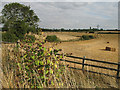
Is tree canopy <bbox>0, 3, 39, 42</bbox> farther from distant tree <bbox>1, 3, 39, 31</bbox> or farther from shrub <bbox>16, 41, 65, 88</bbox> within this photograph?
shrub <bbox>16, 41, 65, 88</bbox>

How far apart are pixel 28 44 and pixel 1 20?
2635 centimetres

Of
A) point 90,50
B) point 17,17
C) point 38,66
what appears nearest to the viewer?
point 38,66

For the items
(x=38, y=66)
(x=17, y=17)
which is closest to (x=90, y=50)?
(x=38, y=66)

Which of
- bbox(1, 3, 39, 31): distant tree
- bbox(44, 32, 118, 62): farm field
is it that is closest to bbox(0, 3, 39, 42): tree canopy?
bbox(1, 3, 39, 31): distant tree

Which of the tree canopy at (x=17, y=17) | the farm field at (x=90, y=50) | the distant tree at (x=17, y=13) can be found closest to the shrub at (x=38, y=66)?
the farm field at (x=90, y=50)

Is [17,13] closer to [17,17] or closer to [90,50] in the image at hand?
[17,17]

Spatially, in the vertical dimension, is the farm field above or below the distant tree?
below

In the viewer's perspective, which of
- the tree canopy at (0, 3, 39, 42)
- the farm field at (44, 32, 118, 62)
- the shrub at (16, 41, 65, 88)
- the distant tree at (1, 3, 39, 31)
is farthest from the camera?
the distant tree at (1, 3, 39, 31)

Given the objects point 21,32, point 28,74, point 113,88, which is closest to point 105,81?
Result: point 113,88

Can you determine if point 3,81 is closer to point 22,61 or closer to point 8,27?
point 22,61

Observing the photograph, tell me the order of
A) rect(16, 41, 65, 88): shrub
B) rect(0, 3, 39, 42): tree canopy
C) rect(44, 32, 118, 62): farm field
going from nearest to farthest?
rect(16, 41, 65, 88): shrub < rect(44, 32, 118, 62): farm field < rect(0, 3, 39, 42): tree canopy

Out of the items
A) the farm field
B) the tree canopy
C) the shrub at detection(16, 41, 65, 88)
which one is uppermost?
the tree canopy

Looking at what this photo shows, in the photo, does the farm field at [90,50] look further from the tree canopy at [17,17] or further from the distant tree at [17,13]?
the distant tree at [17,13]

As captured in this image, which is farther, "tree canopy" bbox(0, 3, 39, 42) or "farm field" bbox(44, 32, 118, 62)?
"tree canopy" bbox(0, 3, 39, 42)
